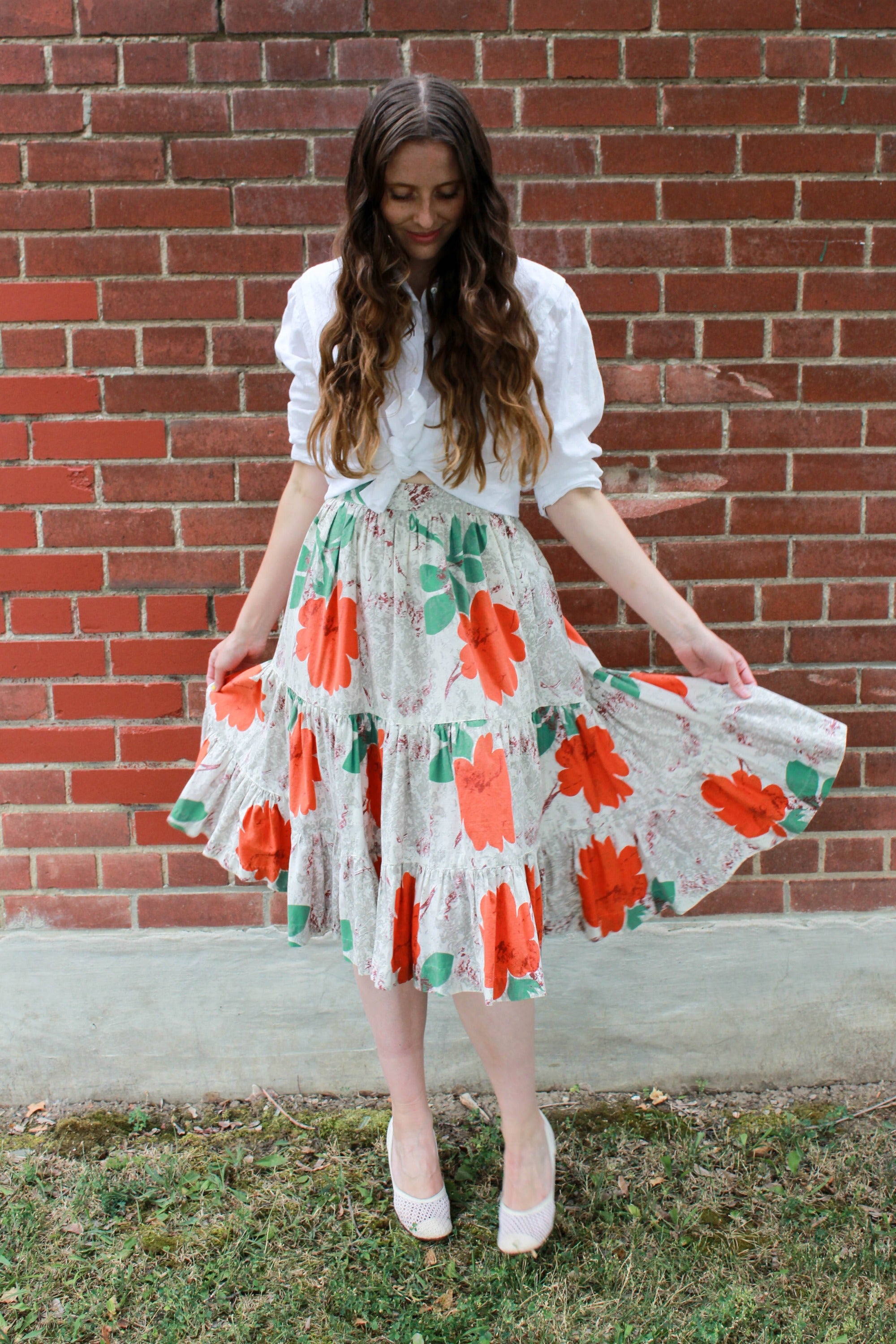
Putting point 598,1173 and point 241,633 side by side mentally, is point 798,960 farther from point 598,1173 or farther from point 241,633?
point 241,633

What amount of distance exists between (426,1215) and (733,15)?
2.62m

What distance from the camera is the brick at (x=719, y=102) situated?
2211 millimetres

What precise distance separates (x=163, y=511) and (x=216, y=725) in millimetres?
570

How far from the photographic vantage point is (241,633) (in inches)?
83.6

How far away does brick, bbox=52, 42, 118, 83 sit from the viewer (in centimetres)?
220

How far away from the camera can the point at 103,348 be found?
2307 millimetres

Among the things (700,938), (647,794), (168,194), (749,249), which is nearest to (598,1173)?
(700,938)

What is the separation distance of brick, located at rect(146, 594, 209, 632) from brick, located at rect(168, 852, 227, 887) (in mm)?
563

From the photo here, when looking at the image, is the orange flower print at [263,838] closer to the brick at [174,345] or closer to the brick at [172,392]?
the brick at [172,392]

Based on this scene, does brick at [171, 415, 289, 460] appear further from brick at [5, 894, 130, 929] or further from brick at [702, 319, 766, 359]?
brick at [5, 894, 130, 929]

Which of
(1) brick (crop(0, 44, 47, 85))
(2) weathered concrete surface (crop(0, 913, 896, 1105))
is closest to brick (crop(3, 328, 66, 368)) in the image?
(1) brick (crop(0, 44, 47, 85))

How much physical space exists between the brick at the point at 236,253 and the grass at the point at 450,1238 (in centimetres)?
201

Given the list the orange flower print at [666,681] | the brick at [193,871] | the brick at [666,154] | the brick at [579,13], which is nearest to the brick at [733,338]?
the brick at [666,154]

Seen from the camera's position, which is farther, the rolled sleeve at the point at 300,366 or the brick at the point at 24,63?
the brick at the point at 24,63
